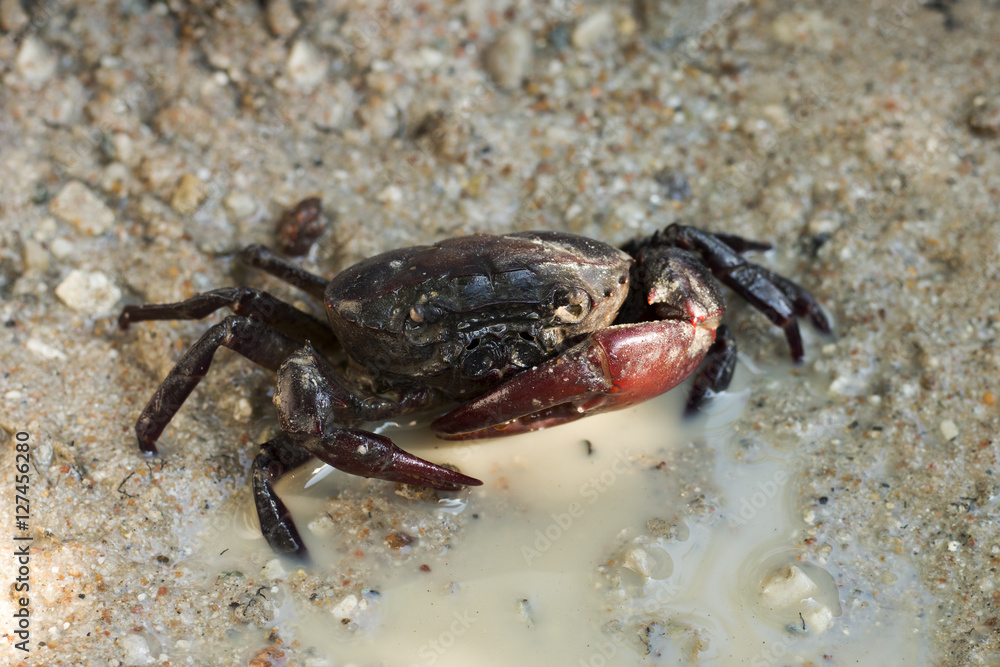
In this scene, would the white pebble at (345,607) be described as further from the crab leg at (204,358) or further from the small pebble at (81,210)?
the small pebble at (81,210)

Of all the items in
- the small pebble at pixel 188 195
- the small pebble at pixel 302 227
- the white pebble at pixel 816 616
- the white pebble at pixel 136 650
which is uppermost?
the small pebble at pixel 188 195

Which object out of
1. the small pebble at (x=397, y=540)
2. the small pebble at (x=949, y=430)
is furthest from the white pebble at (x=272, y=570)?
the small pebble at (x=949, y=430)

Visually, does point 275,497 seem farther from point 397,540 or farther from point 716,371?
point 716,371

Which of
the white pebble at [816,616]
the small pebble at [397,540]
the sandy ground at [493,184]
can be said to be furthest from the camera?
the sandy ground at [493,184]

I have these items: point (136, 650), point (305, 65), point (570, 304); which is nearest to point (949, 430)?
point (570, 304)

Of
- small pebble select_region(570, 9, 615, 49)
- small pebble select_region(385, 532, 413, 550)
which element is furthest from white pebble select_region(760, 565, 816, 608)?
small pebble select_region(570, 9, 615, 49)

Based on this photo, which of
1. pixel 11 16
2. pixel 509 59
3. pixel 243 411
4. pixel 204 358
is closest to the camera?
pixel 204 358
